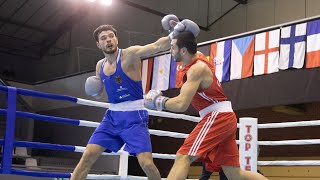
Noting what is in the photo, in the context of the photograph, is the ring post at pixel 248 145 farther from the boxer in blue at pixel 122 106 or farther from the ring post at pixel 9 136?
the ring post at pixel 9 136

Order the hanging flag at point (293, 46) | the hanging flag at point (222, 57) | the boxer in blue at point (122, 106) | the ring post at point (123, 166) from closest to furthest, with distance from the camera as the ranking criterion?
1. the boxer in blue at point (122, 106)
2. the ring post at point (123, 166)
3. the hanging flag at point (293, 46)
4. the hanging flag at point (222, 57)

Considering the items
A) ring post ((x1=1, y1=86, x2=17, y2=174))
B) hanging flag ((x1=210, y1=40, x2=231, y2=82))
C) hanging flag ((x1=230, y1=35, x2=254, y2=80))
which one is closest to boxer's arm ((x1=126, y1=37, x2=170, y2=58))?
ring post ((x1=1, y1=86, x2=17, y2=174))

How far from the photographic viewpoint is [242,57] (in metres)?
7.40

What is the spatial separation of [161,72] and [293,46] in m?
2.67

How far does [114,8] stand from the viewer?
12.7 m

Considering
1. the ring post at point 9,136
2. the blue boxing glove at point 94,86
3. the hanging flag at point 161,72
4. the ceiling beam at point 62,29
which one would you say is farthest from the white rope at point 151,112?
the ceiling beam at point 62,29

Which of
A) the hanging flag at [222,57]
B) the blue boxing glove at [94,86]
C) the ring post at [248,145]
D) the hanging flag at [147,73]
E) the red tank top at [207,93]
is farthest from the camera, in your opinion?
the hanging flag at [147,73]

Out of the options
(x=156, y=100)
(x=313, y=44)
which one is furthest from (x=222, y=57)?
(x=156, y=100)

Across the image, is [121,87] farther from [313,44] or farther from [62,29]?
[62,29]

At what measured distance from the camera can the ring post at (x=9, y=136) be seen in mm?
3430

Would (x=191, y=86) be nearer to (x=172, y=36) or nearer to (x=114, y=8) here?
(x=172, y=36)

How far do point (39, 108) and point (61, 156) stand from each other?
4.85 ft

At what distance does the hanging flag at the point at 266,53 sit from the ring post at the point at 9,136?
4.44m

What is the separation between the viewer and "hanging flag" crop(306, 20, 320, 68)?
6.39m
